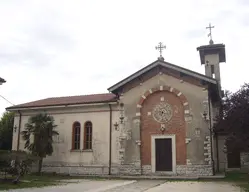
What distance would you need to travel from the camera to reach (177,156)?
75.9 ft

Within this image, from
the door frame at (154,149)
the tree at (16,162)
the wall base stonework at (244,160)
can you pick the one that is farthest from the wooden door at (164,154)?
the tree at (16,162)

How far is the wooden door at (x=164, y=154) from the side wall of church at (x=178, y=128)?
602 millimetres

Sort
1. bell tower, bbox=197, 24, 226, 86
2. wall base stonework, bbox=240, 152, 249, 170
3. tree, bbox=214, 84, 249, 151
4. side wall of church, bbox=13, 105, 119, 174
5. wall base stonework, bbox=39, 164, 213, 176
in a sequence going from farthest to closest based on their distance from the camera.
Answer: bell tower, bbox=197, 24, 226, 86 < side wall of church, bbox=13, 105, 119, 174 < wall base stonework, bbox=240, 152, 249, 170 < wall base stonework, bbox=39, 164, 213, 176 < tree, bbox=214, 84, 249, 151

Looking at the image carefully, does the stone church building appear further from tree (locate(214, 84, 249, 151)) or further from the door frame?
tree (locate(214, 84, 249, 151))

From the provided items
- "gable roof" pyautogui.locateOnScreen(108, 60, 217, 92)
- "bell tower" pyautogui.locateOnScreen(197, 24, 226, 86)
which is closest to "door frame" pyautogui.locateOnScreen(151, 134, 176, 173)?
"gable roof" pyautogui.locateOnScreen(108, 60, 217, 92)

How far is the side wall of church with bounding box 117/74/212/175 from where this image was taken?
2247cm

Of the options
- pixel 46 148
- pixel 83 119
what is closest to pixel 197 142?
pixel 83 119

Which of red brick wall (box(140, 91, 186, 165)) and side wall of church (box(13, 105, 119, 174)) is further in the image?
side wall of church (box(13, 105, 119, 174))

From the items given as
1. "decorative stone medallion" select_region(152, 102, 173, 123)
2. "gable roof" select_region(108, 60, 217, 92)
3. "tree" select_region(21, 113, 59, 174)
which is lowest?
"tree" select_region(21, 113, 59, 174)

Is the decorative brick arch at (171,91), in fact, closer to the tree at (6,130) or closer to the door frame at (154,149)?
the door frame at (154,149)

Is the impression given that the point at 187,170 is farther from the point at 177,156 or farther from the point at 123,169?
the point at 123,169

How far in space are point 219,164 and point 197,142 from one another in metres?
4.96

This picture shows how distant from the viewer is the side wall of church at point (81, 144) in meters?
25.5

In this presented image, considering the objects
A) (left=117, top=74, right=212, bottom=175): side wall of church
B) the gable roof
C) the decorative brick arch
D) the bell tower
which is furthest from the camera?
the bell tower
